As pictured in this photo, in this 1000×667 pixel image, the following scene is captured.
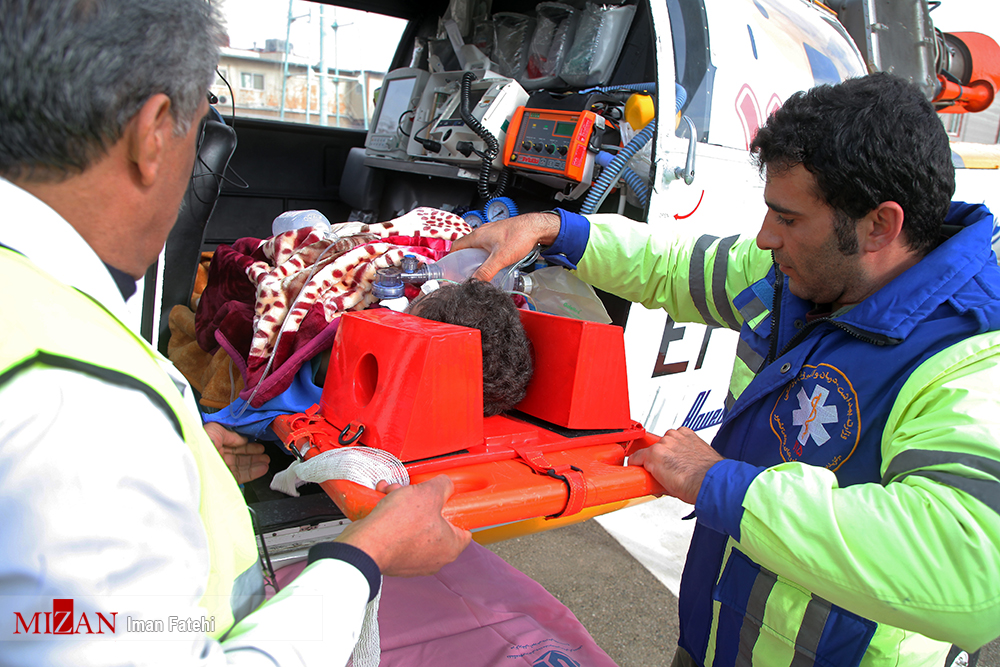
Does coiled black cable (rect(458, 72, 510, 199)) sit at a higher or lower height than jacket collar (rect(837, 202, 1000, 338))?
higher

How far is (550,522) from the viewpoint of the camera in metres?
1.19

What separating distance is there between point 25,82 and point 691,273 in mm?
1442

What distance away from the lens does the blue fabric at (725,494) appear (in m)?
0.98

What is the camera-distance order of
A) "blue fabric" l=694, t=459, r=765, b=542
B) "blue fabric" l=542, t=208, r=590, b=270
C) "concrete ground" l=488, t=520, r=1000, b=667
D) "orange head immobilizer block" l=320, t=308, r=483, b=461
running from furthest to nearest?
1. "concrete ground" l=488, t=520, r=1000, b=667
2. "blue fabric" l=542, t=208, r=590, b=270
3. "orange head immobilizer block" l=320, t=308, r=483, b=461
4. "blue fabric" l=694, t=459, r=765, b=542

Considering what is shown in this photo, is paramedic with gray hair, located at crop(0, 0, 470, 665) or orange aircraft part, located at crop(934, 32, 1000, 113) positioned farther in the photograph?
orange aircraft part, located at crop(934, 32, 1000, 113)

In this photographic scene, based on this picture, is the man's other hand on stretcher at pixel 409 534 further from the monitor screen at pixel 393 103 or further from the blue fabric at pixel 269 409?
the monitor screen at pixel 393 103

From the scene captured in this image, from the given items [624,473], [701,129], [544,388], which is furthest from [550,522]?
[701,129]

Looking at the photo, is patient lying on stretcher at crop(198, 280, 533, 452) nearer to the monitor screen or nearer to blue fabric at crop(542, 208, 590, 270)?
blue fabric at crop(542, 208, 590, 270)

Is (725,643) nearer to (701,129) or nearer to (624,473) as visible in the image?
(624,473)

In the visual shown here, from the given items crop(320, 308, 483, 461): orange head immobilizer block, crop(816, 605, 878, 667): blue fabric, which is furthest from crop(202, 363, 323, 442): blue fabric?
crop(816, 605, 878, 667): blue fabric

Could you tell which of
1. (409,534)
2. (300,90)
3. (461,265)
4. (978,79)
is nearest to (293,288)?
(461,265)

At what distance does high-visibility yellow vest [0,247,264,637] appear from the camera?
0.47m

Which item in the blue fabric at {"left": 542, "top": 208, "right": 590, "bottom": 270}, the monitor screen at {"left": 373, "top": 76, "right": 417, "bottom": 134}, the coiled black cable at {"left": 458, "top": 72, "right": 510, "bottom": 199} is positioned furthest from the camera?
the monitor screen at {"left": 373, "top": 76, "right": 417, "bottom": 134}

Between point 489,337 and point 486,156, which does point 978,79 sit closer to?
point 486,156
